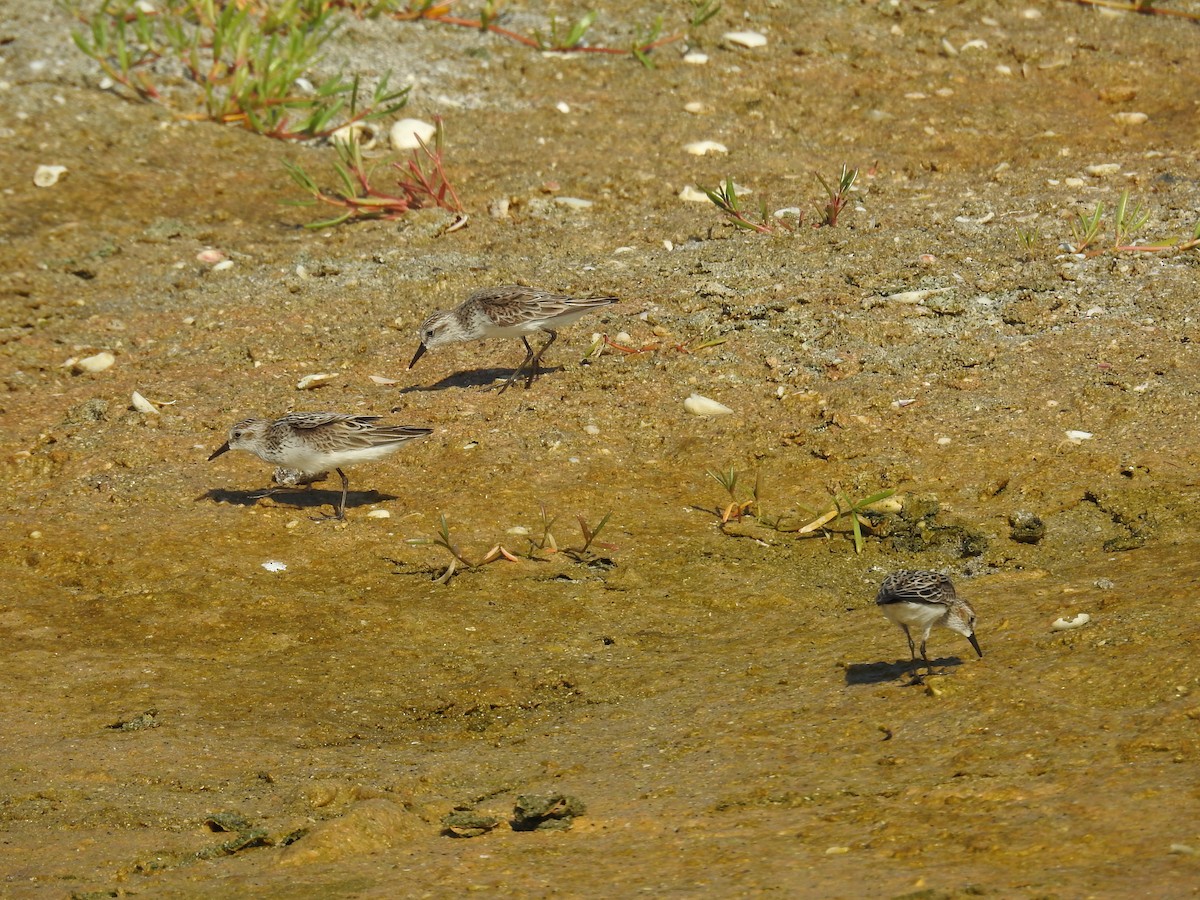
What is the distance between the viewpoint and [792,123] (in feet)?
39.2

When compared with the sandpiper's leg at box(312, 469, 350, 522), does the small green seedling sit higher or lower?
higher

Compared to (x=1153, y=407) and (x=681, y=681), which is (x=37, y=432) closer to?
(x=681, y=681)

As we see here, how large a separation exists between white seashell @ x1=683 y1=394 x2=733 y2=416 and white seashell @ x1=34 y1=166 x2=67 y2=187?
20.2ft

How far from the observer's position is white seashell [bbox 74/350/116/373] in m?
8.67

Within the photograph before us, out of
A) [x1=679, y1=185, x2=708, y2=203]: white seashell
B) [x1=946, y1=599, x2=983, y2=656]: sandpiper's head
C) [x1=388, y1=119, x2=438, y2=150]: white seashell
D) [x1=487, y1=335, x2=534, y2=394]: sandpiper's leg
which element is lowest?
[x1=487, y1=335, x2=534, y2=394]: sandpiper's leg

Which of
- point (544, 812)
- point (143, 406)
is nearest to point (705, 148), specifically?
point (143, 406)

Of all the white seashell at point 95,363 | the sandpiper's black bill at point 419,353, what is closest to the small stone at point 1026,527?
the sandpiper's black bill at point 419,353

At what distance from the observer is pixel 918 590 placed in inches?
195

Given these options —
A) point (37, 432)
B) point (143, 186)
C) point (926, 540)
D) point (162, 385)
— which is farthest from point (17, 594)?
point (143, 186)

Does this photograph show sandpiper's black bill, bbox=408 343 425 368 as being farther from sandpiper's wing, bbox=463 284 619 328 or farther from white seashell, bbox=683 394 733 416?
white seashell, bbox=683 394 733 416

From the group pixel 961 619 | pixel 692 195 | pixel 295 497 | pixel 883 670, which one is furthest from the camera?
pixel 692 195

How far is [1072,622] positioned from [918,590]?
768mm

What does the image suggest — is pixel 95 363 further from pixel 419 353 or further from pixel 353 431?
pixel 353 431

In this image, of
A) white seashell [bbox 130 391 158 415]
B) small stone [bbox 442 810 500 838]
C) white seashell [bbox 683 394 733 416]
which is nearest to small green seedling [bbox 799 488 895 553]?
white seashell [bbox 683 394 733 416]
